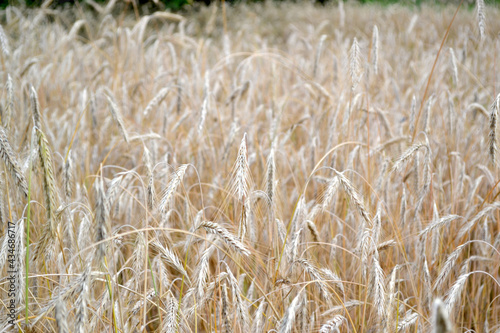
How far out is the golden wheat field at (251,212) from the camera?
113 centimetres

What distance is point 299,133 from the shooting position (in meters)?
3.07

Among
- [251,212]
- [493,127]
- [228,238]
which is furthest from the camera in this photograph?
[251,212]

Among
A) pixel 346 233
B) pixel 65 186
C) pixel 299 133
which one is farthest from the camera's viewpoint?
pixel 299 133

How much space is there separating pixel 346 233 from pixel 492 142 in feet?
2.77

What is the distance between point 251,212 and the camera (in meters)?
1.63

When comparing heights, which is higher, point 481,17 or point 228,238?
point 481,17

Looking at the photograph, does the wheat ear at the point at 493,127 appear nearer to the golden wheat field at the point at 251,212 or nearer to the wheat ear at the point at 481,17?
the golden wheat field at the point at 251,212

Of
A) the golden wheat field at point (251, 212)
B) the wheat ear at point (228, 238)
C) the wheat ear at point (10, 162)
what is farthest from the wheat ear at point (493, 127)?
the wheat ear at point (10, 162)

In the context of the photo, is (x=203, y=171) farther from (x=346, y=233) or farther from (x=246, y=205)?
(x=246, y=205)

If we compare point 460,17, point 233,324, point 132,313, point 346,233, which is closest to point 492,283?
point 346,233

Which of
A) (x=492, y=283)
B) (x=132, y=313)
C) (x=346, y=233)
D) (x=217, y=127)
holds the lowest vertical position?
(x=492, y=283)

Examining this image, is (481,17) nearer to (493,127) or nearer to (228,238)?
(493,127)

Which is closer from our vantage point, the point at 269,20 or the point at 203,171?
the point at 203,171

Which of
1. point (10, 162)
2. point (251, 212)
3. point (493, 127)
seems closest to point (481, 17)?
point (493, 127)
